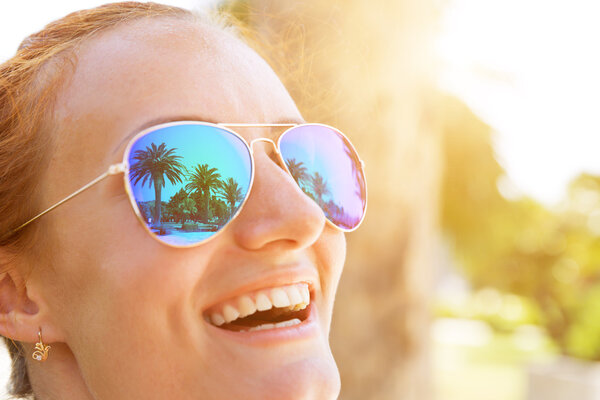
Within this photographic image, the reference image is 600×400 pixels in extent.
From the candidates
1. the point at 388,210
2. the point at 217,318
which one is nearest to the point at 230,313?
the point at 217,318

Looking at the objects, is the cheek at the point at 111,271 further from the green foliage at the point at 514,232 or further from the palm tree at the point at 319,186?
the green foliage at the point at 514,232

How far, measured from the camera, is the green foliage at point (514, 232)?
1597 centimetres

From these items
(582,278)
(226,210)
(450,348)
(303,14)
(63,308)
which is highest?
(303,14)

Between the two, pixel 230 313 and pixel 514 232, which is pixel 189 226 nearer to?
pixel 230 313

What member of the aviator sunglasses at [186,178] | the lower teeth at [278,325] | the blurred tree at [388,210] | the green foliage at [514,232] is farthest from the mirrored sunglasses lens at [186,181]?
the green foliage at [514,232]

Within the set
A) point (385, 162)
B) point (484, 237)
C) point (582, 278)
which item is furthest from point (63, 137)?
point (484, 237)

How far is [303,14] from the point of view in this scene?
321cm

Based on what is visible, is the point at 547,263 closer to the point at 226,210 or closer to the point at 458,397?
the point at 458,397

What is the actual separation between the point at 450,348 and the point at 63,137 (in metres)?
15.6

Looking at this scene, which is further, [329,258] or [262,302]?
Answer: [329,258]

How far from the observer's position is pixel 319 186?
1630 millimetres

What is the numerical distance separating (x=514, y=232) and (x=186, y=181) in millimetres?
18292

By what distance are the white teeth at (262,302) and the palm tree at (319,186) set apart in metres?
0.33

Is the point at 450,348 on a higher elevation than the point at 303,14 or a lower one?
lower
